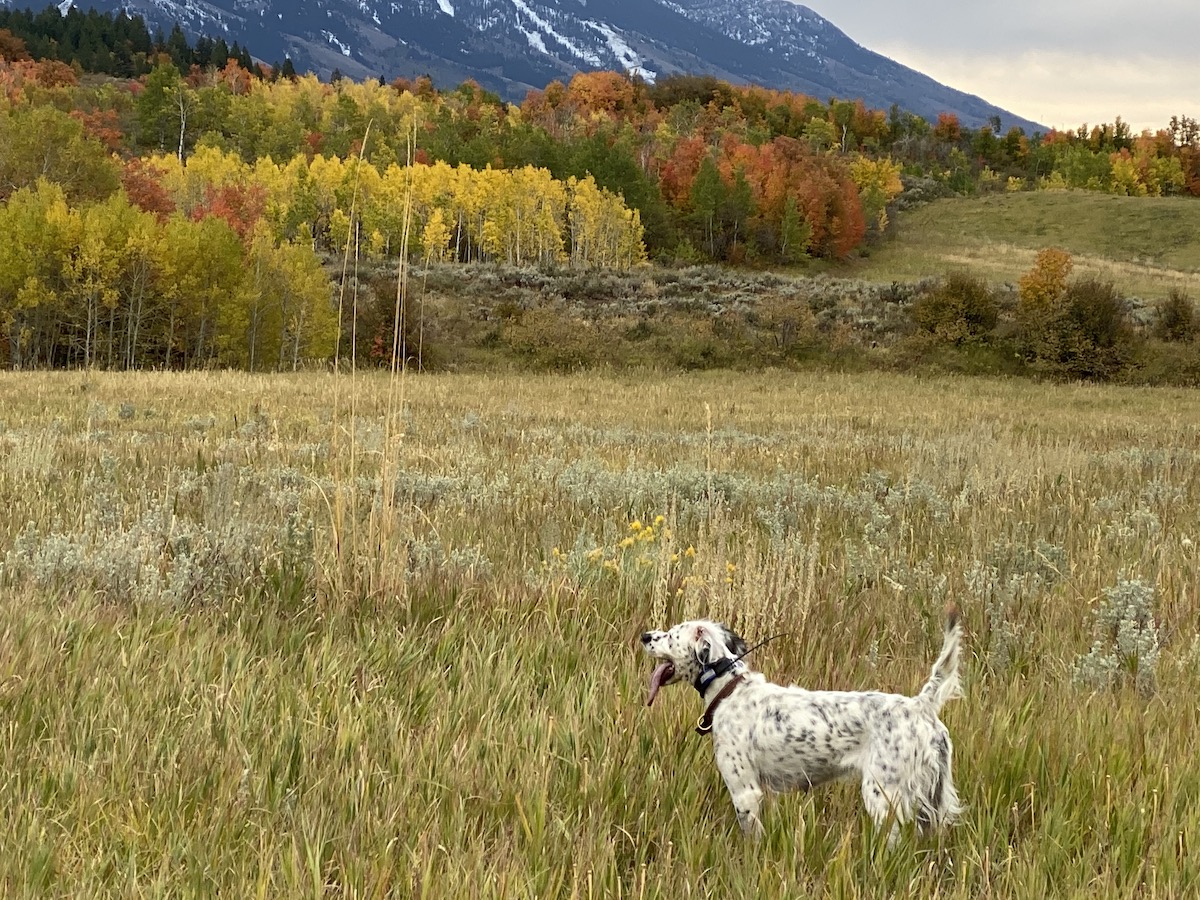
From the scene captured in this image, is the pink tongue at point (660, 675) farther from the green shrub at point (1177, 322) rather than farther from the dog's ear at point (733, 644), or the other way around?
the green shrub at point (1177, 322)

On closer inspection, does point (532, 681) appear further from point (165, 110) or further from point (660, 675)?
point (165, 110)

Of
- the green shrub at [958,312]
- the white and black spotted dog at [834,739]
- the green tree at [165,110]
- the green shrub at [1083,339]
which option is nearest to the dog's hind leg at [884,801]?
the white and black spotted dog at [834,739]

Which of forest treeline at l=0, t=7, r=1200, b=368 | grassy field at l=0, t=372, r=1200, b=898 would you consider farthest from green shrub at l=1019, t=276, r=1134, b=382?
grassy field at l=0, t=372, r=1200, b=898

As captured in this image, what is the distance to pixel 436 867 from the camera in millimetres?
1822

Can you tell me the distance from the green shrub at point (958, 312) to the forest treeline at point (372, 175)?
20431 mm

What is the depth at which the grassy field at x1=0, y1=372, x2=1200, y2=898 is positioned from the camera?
185 cm

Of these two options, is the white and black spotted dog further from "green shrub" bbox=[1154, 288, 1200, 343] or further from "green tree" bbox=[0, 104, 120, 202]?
"green tree" bbox=[0, 104, 120, 202]

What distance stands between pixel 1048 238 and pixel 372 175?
62.5 meters

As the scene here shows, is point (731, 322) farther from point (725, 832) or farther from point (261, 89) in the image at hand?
point (261, 89)

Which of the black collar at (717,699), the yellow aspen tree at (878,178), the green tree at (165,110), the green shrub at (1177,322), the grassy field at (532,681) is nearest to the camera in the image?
the grassy field at (532,681)

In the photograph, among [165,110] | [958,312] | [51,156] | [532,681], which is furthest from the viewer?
[165,110]

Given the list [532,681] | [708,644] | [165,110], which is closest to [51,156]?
[532,681]

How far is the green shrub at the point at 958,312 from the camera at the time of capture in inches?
1328

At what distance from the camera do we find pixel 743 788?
2104 mm
